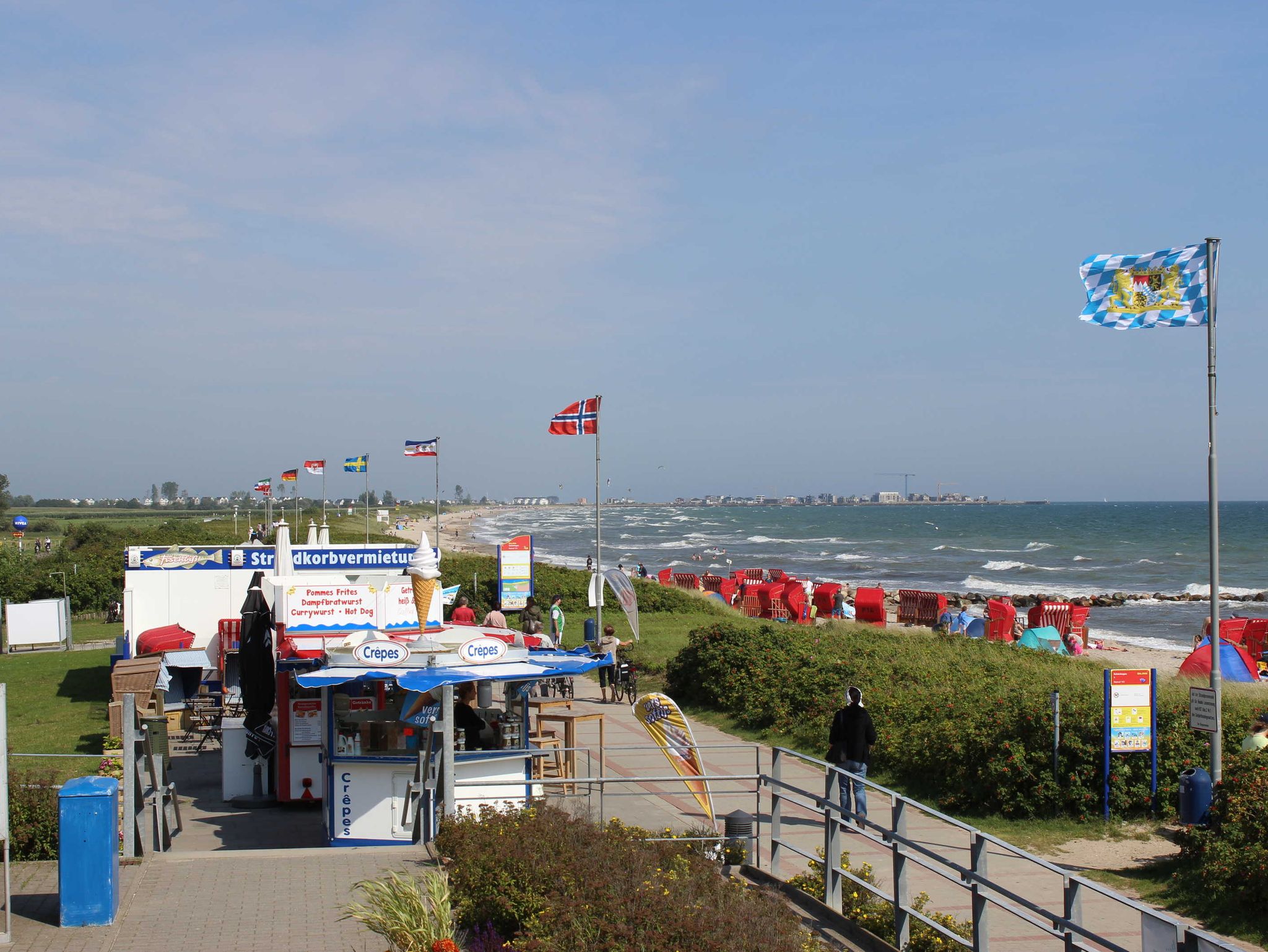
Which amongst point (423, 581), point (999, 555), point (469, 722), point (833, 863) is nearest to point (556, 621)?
point (423, 581)

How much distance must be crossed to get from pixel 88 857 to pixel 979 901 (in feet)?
19.4

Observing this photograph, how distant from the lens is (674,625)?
3067cm

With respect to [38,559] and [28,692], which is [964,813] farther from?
[38,559]

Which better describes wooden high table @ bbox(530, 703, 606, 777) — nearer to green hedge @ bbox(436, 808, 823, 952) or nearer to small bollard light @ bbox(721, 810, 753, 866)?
small bollard light @ bbox(721, 810, 753, 866)

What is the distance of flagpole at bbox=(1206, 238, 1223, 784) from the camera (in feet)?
35.4

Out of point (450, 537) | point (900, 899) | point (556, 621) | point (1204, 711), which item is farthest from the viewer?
point (450, 537)

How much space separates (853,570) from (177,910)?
67827mm

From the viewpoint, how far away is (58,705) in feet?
67.4

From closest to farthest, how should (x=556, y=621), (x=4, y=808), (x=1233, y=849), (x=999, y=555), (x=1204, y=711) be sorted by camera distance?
(x=4, y=808)
(x=1233, y=849)
(x=1204, y=711)
(x=556, y=621)
(x=999, y=555)

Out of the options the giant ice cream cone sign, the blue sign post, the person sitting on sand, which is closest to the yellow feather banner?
the giant ice cream cone sign

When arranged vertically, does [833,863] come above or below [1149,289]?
below

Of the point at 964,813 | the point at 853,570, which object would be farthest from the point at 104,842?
the point at 853,570

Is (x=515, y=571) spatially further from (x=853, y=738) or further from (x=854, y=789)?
(x=854, y=789)

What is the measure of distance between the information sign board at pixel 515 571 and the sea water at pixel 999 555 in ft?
55.1
